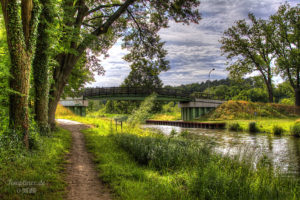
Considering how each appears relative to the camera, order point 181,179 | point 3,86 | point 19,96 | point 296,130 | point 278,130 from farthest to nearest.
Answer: point 278,130, point 296,130, point 3,86, point 19,96, point 181,179

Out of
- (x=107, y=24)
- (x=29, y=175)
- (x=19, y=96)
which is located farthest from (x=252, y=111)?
(x=29, y=175)

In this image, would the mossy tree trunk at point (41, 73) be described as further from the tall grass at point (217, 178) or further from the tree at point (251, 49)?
the tree at point (251, 49)

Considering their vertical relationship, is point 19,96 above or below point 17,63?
below

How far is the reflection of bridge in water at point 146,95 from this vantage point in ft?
104

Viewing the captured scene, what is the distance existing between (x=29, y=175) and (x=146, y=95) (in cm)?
2925

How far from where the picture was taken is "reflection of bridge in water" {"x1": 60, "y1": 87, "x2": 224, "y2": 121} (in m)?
31.7

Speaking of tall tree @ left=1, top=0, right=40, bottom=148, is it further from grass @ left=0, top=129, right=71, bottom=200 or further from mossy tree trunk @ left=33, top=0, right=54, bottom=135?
mossy tree trunk @ left=33, top=0, right=54, bottom=135

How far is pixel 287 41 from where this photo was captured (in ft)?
106

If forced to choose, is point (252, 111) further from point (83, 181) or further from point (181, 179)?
point (83, 181)

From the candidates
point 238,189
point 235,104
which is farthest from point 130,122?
point 235,104

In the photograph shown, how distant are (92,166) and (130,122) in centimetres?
686

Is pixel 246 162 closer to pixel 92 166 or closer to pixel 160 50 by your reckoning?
pixel 92 166

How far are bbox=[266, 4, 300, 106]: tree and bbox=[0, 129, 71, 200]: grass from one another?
109 ft

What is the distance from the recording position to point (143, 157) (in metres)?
6.63
